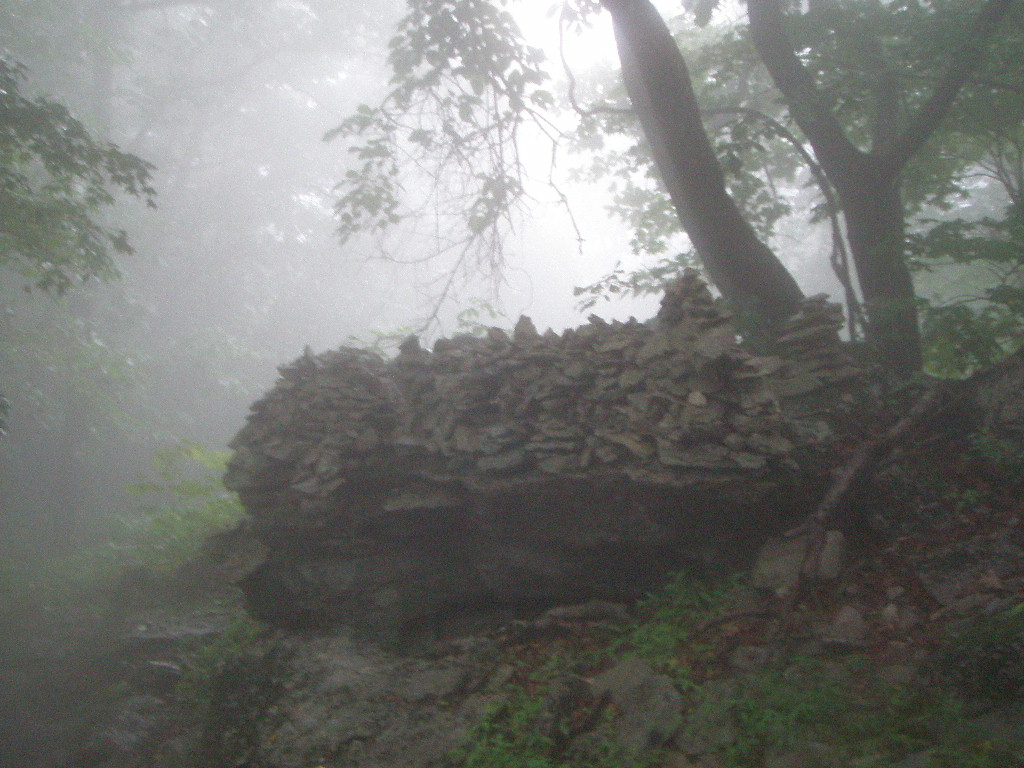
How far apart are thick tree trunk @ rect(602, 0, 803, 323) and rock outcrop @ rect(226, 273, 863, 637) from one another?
2.19ft

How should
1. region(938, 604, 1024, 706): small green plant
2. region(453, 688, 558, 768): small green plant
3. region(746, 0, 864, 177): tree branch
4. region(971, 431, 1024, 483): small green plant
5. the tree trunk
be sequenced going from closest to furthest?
region(938, 604, 1024, 706): small green plant < region(453, 688, 558, 768): small green plant < region(971, 431, 1024, 483): small green plant < the tree trunk < region(746, 0, 864, 177): tree branch

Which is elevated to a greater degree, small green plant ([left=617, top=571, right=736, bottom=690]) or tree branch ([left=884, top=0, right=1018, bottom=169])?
tree branch ([left=884, top=0, right=1018, bottom=169])

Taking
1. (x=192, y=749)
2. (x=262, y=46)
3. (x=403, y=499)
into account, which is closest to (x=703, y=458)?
(x=403, y=499)

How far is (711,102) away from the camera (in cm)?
845

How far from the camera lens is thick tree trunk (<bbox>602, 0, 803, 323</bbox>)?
611 centimetres

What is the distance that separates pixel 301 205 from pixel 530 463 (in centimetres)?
2353

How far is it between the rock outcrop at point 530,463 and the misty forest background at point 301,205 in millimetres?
1651

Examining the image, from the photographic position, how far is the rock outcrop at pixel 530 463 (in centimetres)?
440

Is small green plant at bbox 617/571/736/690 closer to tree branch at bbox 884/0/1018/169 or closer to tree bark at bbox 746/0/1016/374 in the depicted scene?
tree bark at bbox 746/0/1016/374

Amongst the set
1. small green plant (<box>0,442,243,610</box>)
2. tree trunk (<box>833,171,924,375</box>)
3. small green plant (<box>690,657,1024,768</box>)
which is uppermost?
tree trunk (<box>833,171,924,375</box>)

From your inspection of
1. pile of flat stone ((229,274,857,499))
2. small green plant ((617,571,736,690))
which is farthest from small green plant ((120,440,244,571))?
small green plant ((617,571,736,690))

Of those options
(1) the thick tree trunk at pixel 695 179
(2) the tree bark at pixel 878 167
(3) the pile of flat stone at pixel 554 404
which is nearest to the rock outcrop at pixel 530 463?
(3) the pile of flat stone at pixel 554 404

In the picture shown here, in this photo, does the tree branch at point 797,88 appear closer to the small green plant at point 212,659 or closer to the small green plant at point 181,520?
the small green plant at point 212,659

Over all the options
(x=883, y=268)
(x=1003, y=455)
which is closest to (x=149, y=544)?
(x=883, y=268)
